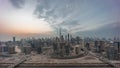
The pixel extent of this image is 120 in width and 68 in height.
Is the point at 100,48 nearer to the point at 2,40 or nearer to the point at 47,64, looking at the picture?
the point at 47,64

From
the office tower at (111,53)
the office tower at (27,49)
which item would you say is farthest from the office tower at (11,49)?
the office tower at (111,53)

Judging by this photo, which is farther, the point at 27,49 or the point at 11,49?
the point at 27,49

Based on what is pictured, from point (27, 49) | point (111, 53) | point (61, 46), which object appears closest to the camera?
point (111, 53)

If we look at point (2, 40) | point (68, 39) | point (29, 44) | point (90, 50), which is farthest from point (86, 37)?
point (2, 40)

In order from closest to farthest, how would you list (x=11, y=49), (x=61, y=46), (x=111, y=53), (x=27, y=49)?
(x=111, y=53) < (x=11, y=49) < (x=61, y=46) < (x=27, y=49)

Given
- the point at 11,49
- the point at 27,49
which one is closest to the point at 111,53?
the point at 27,49

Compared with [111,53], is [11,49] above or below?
above

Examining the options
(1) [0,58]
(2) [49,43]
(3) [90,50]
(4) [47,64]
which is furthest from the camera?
(3) [90,50]

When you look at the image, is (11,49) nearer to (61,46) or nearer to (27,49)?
(27,49)
